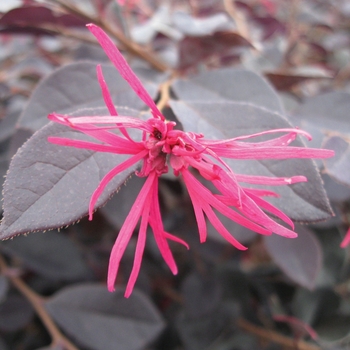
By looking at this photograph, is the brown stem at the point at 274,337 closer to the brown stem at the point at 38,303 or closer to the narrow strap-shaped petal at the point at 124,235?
the brown stem at the point at 38,303

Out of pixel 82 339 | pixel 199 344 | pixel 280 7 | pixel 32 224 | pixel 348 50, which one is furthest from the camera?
pixel 280 7

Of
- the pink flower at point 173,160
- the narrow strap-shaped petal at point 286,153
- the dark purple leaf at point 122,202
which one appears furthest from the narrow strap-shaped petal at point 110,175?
the dark purple leaf at point 122,202

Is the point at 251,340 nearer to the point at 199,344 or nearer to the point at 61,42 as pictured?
the point at 199,344

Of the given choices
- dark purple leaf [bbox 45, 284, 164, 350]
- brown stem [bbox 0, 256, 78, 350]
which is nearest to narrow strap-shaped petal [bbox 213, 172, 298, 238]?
dark purple leaf [bbox 45, 284, 164, 350]

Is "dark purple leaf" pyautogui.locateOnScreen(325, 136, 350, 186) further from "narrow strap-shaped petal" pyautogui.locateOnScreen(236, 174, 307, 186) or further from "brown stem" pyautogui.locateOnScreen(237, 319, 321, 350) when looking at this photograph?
"brown stem" pyautogui.locateOnScreen(237, 319, 321, 350)

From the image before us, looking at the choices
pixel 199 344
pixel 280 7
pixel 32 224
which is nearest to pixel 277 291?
pixel 199 344

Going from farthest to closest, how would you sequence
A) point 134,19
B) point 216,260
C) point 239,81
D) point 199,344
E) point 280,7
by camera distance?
point 280,7 → point 134,19 → point 216,260 → point 199,344 → point 239,81

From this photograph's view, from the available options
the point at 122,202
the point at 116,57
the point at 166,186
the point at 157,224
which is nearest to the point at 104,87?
the point at 116,57
